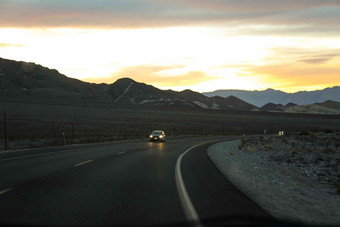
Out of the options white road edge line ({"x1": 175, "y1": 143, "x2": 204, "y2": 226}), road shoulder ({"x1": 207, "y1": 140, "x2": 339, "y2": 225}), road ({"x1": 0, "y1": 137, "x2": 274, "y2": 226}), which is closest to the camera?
white road edge line ({"x1": 175, "y1": 143, "x2": 204, "y2": 226})

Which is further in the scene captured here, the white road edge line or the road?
the road

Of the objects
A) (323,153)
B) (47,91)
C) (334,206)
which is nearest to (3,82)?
(47,91)

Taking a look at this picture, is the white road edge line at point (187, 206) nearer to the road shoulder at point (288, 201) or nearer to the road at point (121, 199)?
the road at point (121, 199)

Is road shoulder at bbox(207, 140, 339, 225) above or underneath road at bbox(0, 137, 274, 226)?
underneath

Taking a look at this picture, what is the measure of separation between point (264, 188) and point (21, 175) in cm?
751

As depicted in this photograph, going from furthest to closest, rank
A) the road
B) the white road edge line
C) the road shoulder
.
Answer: the road shoulder
the road
the white road edge line

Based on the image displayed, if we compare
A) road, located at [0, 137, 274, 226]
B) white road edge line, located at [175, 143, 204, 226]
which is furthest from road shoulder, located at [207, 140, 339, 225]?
white road edge line, located at [175, 143, 204, 226]

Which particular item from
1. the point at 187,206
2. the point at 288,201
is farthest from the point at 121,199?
the point at 288,201

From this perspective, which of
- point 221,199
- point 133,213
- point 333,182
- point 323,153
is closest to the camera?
point 133,213

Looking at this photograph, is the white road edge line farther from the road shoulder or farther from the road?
the road shoulder

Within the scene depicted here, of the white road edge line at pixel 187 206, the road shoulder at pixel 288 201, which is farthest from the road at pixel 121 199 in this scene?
the road shoulder at pixel 288 201

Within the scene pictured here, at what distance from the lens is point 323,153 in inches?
1008

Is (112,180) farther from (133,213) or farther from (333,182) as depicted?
(333,182)

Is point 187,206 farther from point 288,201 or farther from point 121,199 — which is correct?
point 288,201
